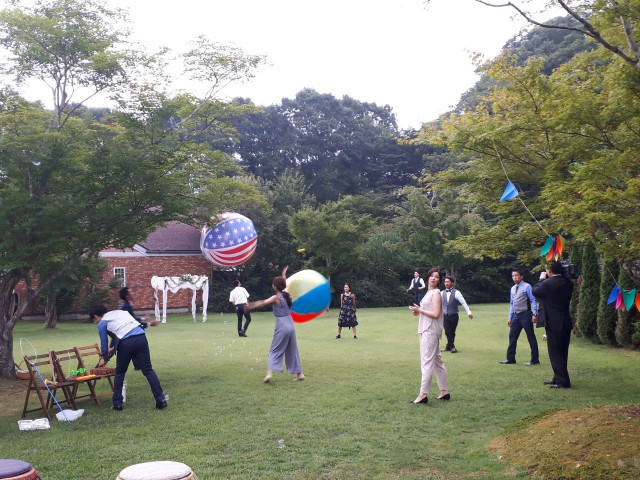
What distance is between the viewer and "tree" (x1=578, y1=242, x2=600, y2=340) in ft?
54.1

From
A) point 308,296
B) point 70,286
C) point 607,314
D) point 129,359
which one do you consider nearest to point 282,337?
point 308,296

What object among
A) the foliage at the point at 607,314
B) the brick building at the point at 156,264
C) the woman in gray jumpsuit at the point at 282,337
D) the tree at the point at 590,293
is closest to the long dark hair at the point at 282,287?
the woman in gray jumpsuit at the point at 282,337

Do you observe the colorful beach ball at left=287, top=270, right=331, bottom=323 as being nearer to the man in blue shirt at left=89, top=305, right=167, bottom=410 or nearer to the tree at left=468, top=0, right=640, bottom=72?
the man in blue shirt at left=89, top=305, right=167, bottom=410

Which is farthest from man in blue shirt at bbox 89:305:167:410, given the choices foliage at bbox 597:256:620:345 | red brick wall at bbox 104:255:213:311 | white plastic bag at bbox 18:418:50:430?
red brick wall at bbox 104:255:213:311

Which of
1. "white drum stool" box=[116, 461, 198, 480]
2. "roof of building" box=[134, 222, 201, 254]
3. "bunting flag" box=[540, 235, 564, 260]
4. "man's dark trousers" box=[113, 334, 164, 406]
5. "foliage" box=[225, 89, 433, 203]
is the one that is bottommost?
"man's dark trousers" box=[113, 334, 164, 406]

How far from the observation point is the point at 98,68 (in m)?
11.4

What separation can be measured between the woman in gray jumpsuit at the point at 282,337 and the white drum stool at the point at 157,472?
6899 mm

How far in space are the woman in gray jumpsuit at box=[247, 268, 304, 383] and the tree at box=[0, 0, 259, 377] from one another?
9.12ft

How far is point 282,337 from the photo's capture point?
35.2 ft

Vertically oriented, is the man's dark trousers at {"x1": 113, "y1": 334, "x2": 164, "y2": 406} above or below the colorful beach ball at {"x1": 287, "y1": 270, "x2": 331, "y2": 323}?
below

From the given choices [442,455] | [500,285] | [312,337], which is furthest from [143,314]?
[442,455]

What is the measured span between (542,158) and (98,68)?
8.58 m

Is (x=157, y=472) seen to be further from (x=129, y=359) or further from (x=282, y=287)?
(x=282, y=287)

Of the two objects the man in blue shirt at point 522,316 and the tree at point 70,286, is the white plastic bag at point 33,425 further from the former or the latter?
the tree at point 70,286
